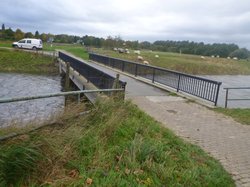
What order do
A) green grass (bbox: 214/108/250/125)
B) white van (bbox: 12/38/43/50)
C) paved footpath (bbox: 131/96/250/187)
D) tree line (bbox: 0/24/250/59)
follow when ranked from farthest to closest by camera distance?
1. tree line (bbox: 0/24/250/59)
2. white van (bbox: 12/38/43/50)
3. green grass (bbox: 214/108/250/125)
4. paved footpath (bbox: 131/96/250/187)

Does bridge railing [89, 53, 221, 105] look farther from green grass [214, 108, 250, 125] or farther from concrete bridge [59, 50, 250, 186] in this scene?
green grass [214, 108, 250, 125]

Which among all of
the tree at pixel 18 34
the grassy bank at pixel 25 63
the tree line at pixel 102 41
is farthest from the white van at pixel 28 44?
the tree at pixel 18 34

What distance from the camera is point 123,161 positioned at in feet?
14.3

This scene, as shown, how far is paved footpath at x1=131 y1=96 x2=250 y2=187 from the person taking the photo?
561 centimetres

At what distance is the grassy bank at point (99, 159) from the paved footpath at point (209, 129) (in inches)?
18.4

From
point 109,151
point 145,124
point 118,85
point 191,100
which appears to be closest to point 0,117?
point 109,151

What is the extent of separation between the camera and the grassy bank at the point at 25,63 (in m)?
37.5

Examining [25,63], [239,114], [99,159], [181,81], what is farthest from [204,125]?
[25,63]

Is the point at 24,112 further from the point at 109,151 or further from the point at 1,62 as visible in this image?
the point at 1,62

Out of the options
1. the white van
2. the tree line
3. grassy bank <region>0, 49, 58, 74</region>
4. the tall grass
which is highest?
the tree line

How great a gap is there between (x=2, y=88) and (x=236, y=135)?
2025 centimetres

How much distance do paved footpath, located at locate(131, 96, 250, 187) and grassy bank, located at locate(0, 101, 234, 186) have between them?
47 cm

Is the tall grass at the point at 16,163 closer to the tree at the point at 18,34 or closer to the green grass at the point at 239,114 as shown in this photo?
the green grass at the point at 239,114

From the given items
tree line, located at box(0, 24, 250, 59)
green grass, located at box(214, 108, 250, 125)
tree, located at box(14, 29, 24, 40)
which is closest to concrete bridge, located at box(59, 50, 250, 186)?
green grass, located at box(214, 108, 250, 125)
